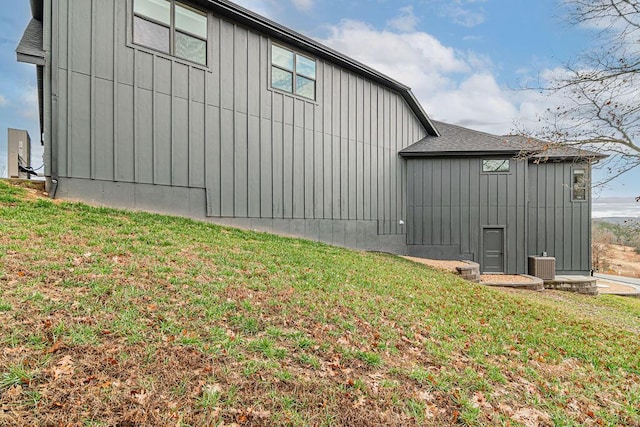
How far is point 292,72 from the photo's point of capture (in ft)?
35.1

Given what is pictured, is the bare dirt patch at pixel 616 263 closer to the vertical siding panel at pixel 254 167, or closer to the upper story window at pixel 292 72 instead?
the upper story window at pixel 292 72

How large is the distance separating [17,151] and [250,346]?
10.1 meters

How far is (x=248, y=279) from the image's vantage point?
17.0ft

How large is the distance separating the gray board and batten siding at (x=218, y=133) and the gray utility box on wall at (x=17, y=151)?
3608mm

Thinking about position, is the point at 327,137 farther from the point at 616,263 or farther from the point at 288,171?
the point at 616,263

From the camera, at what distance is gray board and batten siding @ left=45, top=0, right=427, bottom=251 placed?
7.33 metres

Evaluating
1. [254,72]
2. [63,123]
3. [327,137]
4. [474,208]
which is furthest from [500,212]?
[63,123]

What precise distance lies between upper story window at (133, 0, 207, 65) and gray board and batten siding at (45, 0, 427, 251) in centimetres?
20

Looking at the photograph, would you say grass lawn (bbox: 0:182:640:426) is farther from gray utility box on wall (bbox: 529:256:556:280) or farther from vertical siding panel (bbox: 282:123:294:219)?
gray utility box on wall (bbox: 529:256:556:280)

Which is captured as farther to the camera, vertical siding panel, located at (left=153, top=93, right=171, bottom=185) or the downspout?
vertical siding panel, located at (left=153, top=93, right=171, bottom=185)

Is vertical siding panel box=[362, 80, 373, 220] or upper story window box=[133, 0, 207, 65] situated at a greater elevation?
upper story window box=[133, 0, 207, 65]

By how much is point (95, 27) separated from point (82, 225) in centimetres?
440

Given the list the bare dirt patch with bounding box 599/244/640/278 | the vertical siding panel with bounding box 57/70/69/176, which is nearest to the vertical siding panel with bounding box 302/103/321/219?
the vertical siding panel with bounding box 57/70/69/176

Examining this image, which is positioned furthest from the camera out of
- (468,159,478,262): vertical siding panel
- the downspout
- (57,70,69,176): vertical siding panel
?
(468,159,478,262): vertical siding panel
